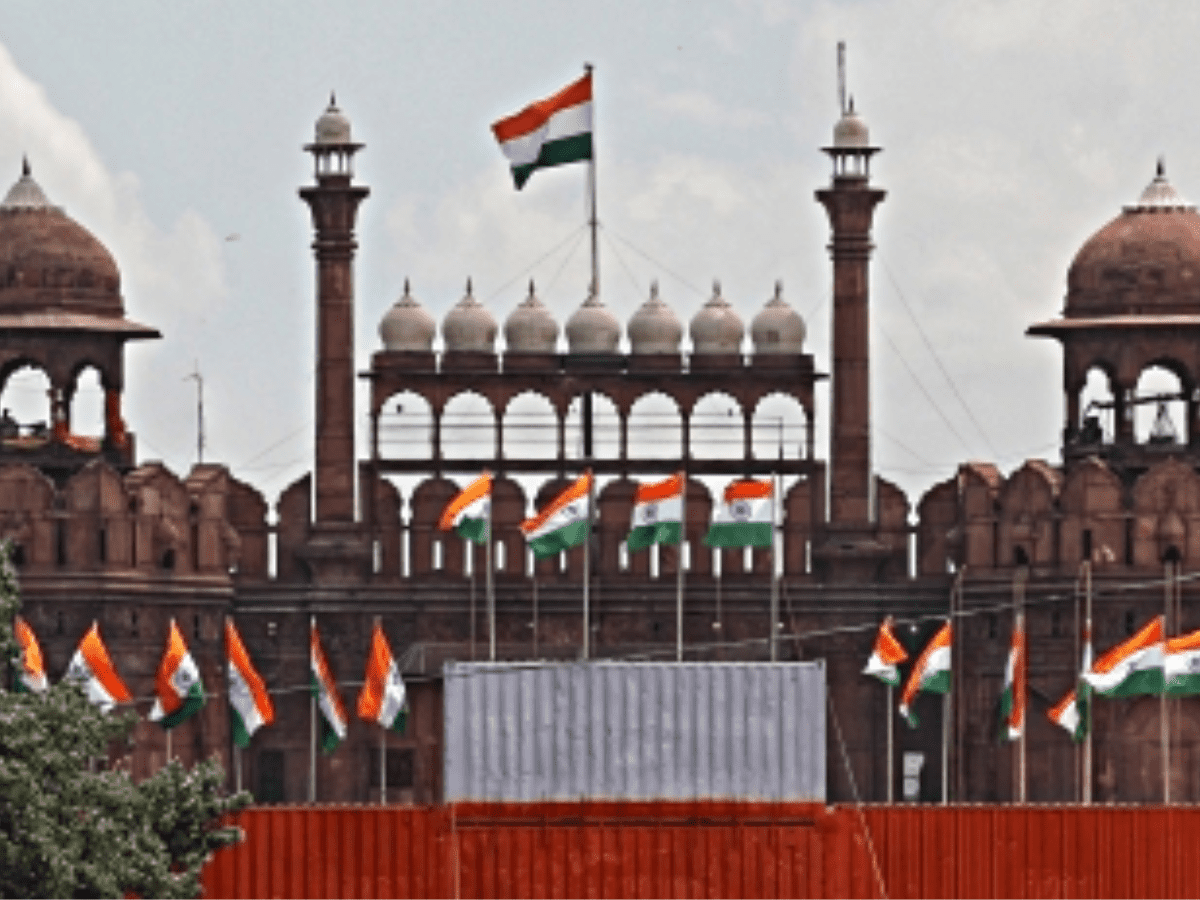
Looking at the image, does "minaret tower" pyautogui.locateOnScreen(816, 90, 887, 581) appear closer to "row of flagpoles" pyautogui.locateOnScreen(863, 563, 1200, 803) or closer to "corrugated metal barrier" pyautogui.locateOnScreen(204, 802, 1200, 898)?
"row of flagpoles" pyautogui.locateOnScreen(863, 563, 1200, 803)

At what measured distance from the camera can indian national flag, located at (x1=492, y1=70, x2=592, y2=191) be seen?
12725 centimetres

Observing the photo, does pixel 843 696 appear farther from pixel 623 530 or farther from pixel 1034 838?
pixel 1034 838

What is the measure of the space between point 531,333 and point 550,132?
617cm

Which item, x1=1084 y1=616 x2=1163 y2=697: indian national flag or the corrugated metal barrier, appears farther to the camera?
x1=1084 y1=616 x2=1163 y2=697: indian national flag

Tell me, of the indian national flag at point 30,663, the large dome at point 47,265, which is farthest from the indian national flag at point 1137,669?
the large dome at point 47,265

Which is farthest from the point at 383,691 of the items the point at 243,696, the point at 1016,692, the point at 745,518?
the point at 1016,692

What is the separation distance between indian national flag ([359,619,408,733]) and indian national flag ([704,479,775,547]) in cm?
568

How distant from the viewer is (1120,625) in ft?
424

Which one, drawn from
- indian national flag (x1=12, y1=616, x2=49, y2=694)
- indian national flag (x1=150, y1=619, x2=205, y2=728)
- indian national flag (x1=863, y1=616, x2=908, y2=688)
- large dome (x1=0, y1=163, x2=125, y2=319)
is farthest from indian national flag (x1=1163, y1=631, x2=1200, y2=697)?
large dome (x1=0, y1=163, x2=125, y2=319)

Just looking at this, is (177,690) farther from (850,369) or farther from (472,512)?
(850,369)

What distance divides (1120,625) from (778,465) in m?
7.46

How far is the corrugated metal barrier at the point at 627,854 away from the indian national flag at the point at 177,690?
52.1ft

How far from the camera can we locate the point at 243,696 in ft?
407

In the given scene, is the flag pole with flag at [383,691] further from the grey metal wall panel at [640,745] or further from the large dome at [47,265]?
the grey metal wall panel at [640,745]
